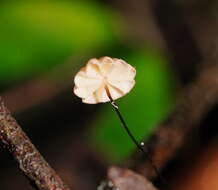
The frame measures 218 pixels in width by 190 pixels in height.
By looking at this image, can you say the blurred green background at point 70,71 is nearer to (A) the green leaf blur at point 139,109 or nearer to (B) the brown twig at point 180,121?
(A) the green leaf blur at point 139,109

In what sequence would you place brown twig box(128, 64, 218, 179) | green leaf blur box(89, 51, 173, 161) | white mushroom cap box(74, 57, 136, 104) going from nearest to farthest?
1. white mushroom cap box(74, 57, 136, 104)
2. brown twig box(128, 64, 218, 179)
3. green leaf blur box(89, 51, 173, 161)

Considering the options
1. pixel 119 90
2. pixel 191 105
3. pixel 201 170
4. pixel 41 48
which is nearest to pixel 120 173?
pixel 119 90

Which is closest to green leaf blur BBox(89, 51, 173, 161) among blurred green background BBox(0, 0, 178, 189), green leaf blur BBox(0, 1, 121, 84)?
blurred green background BBox(0, 0, 178, 189)

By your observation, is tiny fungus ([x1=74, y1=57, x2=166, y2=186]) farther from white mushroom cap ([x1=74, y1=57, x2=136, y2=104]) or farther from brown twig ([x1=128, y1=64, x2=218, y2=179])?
brown twig ([x1=128, y1=64, x2=218, y2=179])

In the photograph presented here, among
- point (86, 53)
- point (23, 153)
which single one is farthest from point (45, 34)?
point (23, 153)

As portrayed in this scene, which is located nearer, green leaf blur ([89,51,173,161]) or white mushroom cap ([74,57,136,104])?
white mushroom cap ([74,57,136,104])

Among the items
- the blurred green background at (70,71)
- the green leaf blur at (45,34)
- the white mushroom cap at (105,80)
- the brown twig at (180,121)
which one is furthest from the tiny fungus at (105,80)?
the green leaf blur at (45,34)
